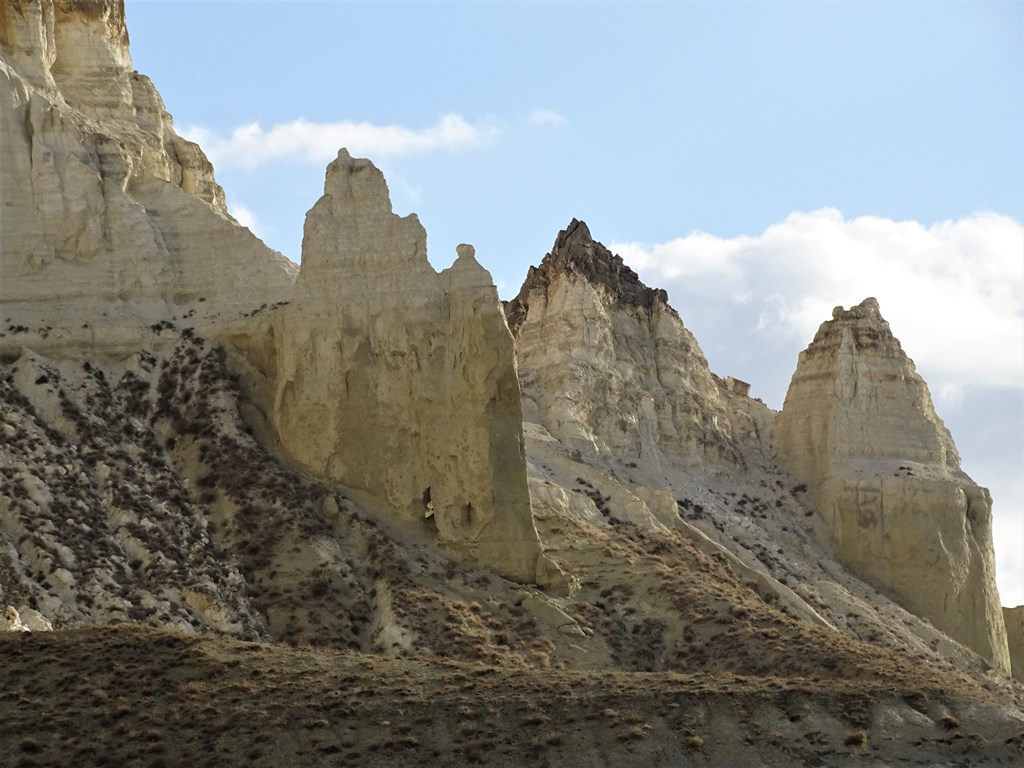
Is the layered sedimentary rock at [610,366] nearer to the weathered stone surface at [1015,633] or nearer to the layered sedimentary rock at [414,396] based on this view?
the weathered stone surface at [1015,633]

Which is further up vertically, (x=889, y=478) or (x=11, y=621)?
(x=889, y=478)

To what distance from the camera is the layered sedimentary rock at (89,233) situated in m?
72.4

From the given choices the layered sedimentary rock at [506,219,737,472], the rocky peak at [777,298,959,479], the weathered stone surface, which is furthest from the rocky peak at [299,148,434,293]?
the weathered stone surface

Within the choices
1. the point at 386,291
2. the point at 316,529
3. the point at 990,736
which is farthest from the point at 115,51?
the point at 990,736

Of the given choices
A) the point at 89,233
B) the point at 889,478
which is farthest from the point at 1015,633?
the point at 89,233

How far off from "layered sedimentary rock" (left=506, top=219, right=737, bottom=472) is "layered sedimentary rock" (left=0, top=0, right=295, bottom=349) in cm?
1669

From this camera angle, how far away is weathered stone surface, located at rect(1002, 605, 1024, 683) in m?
93.7

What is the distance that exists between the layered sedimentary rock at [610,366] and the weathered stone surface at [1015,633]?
12916 millimetres

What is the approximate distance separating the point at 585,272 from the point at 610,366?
4854 mm

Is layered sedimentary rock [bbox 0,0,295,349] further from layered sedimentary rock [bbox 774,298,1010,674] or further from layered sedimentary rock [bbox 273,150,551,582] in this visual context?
layered sedimentary rock [bbox 774,298,1010,674]

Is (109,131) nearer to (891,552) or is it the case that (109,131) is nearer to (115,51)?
(115,51)

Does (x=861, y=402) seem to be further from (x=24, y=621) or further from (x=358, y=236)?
(x=24, y=621)

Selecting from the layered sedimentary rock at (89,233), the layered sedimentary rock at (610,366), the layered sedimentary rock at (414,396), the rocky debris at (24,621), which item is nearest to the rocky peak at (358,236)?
the layered sedimentary rock at (414,396)

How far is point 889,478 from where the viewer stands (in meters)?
90.4
